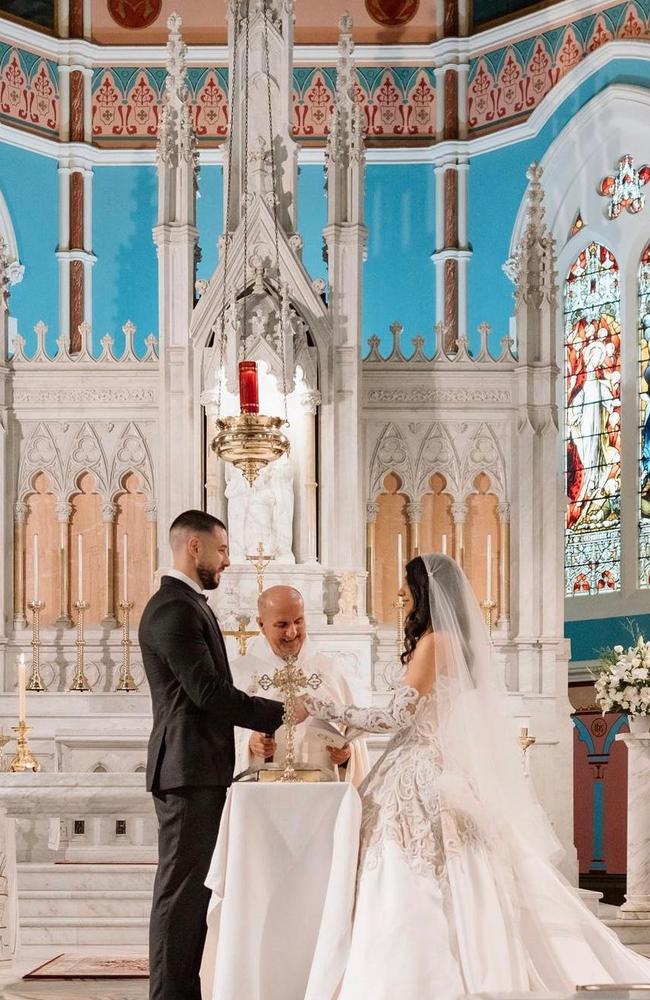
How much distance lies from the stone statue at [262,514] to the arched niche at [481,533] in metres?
1.29

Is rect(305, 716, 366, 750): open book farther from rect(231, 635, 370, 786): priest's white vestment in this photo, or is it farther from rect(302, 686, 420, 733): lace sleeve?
rect(302, 686, 420, 733): lace sleeve

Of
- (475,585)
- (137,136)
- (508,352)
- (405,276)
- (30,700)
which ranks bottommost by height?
(30,700)

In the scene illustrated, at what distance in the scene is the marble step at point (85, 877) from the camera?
852 centimetres

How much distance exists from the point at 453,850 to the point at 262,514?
554 centimetres

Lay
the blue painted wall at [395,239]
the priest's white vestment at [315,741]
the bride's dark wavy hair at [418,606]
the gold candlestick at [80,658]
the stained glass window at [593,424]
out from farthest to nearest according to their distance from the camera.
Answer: the blue painted wall at [395,239] → the stained glass window at [593,424] → the gold candlestick at [80,658] → the priest's white vestment at [315,741] → the bride's dark wavy hair at [418,606]

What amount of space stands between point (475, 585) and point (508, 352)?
66.4 inches

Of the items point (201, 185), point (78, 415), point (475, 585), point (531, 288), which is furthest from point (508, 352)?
point (201, 185)

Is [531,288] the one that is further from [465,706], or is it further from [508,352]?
[465,706]

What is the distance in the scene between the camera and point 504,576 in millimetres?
11172

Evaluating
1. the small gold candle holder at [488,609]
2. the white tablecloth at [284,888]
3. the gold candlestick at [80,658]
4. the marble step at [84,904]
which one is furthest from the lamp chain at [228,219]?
the white tablecloth at [284,888]

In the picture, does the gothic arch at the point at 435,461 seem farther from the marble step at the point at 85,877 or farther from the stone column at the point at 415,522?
the marble step at the point at 85,877

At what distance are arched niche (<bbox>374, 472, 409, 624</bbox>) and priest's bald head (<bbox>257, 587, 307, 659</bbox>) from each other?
16.5ft

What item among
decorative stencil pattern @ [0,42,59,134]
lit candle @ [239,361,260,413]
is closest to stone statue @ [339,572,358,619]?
lit candle @ [239,361,260,413]

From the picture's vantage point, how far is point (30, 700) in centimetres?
1060
